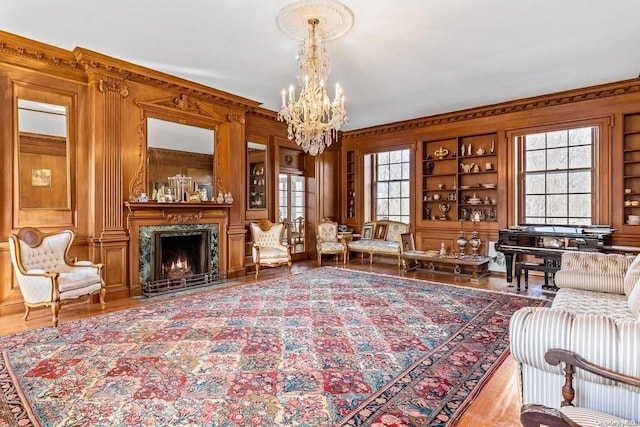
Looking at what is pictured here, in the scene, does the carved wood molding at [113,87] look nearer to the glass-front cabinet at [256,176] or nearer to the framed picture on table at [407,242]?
the glass-front cabinet at [256,176]

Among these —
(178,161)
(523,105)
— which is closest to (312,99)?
(178,161)

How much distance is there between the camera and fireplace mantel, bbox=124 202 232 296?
4887 millimetres

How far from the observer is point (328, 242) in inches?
305

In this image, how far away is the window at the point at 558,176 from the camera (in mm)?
5922

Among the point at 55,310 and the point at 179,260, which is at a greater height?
the point at 179,260

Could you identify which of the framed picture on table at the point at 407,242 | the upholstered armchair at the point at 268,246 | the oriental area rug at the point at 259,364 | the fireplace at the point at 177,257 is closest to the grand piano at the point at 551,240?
the oriental area rug at the point at 259,364

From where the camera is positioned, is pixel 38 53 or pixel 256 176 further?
pixel 256 176

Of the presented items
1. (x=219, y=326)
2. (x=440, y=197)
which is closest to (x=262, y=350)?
(x=219, y=326)

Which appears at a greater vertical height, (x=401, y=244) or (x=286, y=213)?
(x=286, y=213)

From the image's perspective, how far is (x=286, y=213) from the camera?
782 centimetres

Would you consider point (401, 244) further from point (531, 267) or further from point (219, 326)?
point (219, 326)

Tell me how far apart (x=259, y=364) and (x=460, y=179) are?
599 centimetres

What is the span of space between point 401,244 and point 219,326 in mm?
4427

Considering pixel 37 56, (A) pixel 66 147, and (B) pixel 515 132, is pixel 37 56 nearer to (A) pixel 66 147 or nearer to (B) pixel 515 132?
(A) pixel 66 147
